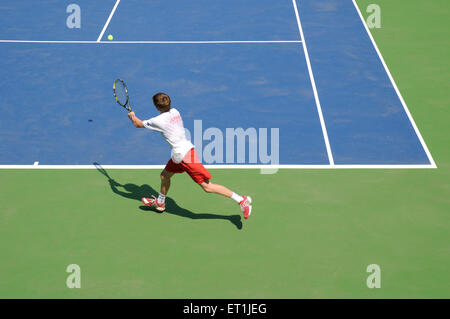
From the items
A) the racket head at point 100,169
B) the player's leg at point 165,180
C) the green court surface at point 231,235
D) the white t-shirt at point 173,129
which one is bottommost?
the green court surface at point 231,235

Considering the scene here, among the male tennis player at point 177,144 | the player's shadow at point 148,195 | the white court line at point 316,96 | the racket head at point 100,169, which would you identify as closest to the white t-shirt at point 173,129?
the male tennis player at point 177,144

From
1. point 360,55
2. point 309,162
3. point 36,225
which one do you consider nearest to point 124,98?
point 36,225

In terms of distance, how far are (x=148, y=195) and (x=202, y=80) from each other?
14.6 ft

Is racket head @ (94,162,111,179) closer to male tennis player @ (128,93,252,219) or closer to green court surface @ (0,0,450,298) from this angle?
green court surface @ (0,0,450,298)

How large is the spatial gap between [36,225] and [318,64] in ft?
25.6

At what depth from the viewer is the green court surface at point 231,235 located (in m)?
7.56

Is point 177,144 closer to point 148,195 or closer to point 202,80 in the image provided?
point 148,195

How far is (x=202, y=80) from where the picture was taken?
1338cm

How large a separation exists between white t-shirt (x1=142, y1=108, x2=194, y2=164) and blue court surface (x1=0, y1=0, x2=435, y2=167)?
7.39ft

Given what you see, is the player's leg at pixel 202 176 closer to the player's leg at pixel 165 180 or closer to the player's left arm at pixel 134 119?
the player's leg at pixel 165 180

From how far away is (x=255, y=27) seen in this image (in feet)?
52.0

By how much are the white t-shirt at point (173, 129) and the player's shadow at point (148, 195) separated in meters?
1.05

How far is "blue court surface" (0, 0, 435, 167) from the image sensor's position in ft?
36.2

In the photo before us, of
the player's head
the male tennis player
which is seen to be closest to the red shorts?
the male tennis player
